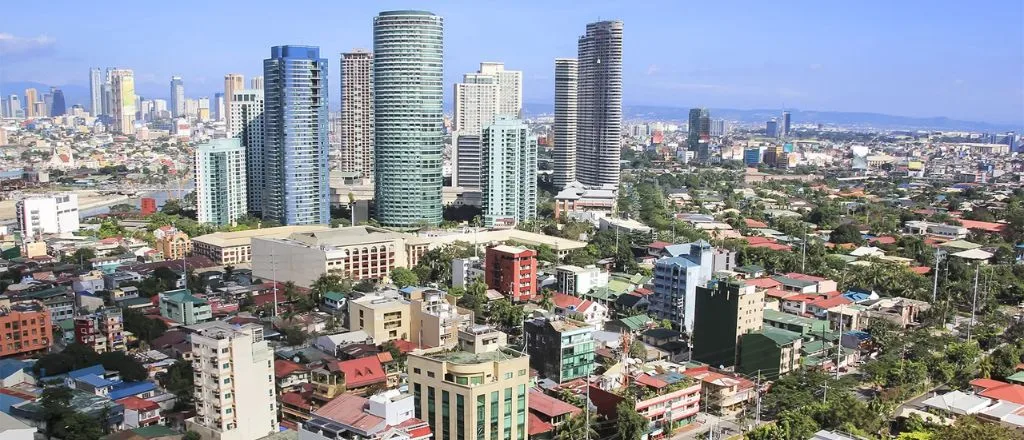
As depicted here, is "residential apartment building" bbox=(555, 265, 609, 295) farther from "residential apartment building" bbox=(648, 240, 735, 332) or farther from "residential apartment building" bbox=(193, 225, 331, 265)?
"residential apartment building" bbox=(193, 225, 331, 265)

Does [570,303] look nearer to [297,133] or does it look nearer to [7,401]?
[7,401]

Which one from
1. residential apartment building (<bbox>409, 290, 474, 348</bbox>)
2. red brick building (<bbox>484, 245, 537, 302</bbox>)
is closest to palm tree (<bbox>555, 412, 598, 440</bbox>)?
residential apartment building (<bbox>409, 290, 474, 348</bbox>)

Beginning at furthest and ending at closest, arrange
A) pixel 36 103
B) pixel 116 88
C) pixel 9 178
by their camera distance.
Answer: pixel 36 103
pixel 116 88
pixel 9 178

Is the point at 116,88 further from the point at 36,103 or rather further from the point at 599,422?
the point at 599,422

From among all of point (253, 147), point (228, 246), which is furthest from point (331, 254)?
point (253, 147)

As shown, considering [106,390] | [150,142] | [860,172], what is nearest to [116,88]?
[150,142]
